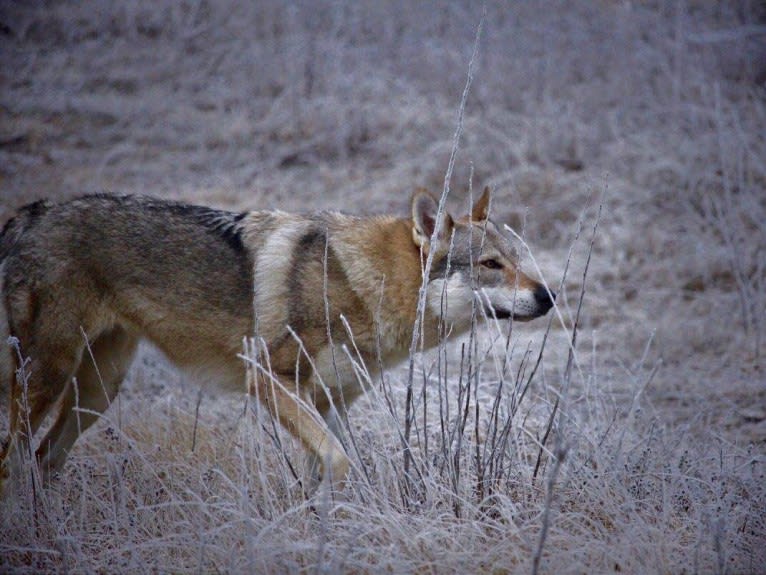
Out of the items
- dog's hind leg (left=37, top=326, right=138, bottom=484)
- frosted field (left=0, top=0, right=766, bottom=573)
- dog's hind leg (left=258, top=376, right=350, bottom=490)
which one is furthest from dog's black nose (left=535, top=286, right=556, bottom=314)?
dog's hind leg (left=37, top=326, right=138, bottom=484)

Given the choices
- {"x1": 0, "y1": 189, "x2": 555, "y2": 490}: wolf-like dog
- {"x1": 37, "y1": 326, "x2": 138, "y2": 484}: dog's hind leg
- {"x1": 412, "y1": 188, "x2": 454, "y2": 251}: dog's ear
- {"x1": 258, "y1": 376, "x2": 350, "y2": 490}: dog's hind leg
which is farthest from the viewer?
{"x1": 37, "y1": 326, "x2": 138, "y2": 484}: dog's hind leg

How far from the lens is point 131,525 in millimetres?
3480

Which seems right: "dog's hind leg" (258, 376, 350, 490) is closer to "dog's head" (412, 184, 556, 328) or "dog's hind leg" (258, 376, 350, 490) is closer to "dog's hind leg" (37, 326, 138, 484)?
"dog's head" (412, 184, 556, 328)

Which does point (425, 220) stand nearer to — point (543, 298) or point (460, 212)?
point (543, 298)

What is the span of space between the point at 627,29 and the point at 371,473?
11.1 meters

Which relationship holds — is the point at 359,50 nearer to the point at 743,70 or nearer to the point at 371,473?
the point at 743,70

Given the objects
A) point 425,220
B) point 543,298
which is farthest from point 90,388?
point 543,298

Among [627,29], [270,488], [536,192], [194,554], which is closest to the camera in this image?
[194,554]

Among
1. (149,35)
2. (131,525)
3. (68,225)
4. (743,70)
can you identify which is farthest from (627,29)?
(131,525)

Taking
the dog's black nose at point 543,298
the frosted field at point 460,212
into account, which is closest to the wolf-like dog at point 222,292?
the dog's black nose at point 543,298

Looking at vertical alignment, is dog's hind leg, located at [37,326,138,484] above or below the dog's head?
below

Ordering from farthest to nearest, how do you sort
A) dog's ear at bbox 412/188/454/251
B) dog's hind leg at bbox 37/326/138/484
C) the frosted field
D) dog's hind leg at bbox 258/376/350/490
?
1. dog's hind leg at bbox 37/326/138/484
2. dog's ear at bbox 412/188/454/251
3. dog's hind leg at bbox 258/376/350/490
4. the frosted field

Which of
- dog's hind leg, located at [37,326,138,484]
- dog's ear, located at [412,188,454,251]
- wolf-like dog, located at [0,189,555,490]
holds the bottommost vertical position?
dog's hind leg, located at [37,326,138,484]

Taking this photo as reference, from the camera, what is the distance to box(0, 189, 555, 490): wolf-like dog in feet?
13.2
